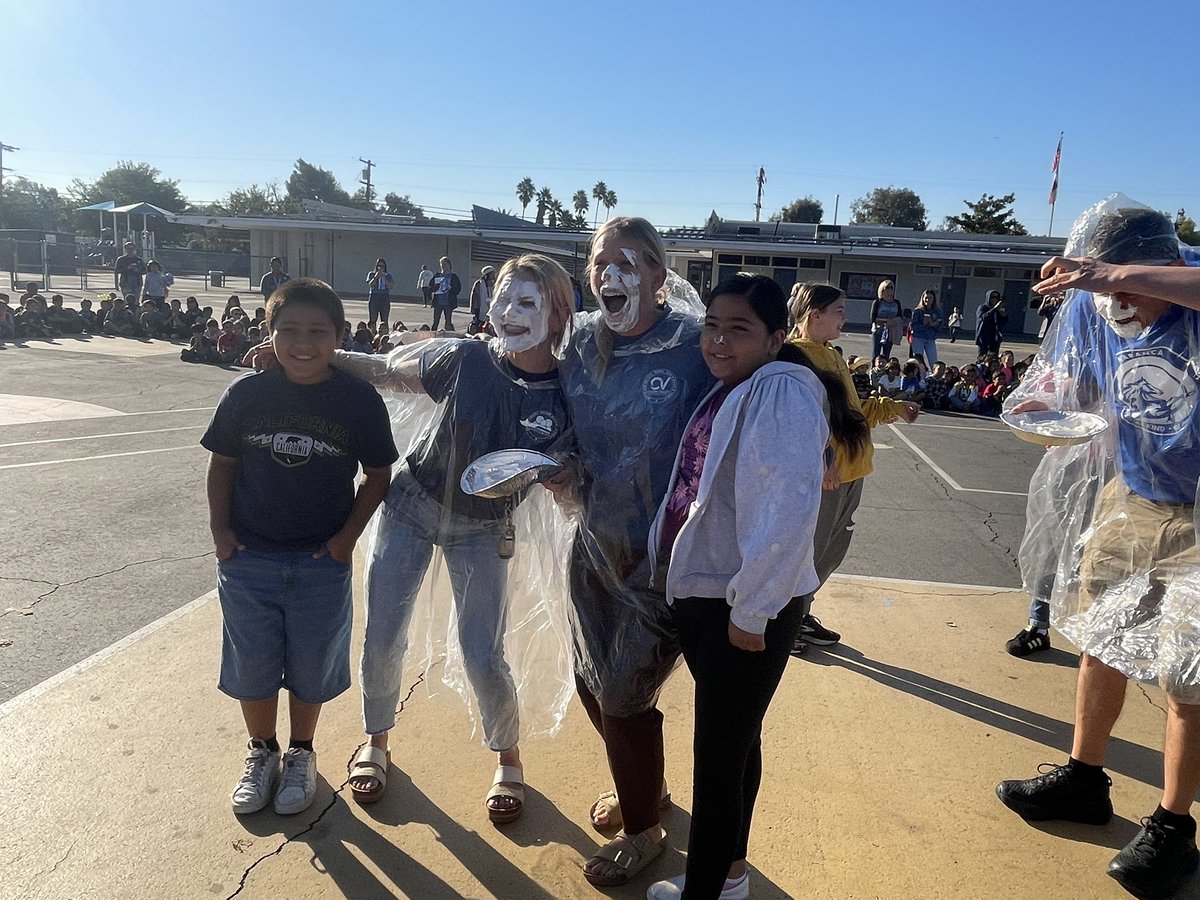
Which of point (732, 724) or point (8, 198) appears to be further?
point (8, 198)

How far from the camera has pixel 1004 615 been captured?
4.12 m

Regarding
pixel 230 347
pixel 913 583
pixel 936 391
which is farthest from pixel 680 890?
pixel 230 347

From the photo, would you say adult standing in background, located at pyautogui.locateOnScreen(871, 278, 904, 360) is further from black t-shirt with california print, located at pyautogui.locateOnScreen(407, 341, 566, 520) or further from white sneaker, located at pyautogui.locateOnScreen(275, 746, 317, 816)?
white sneaker, located at pyautogui.locateOnScreen(275, 746, 317, 816)

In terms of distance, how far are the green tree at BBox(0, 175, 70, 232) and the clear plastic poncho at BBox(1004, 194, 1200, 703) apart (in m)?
62.5

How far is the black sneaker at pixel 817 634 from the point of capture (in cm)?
366

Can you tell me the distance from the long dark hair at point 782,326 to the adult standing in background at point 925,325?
1243 centimetres

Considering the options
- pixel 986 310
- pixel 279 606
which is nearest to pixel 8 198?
pixel 986 310

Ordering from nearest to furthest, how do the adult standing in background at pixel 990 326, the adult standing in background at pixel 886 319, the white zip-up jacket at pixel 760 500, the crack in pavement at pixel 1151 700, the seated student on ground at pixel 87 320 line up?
the white zip-up jacket at pixel 760 500
the crack in pavement at pixel 1151 700
the adult standing in background at pixel 886 319
the adult standing in background at pixel 990 326
the seated student on ground at pixel 87 320

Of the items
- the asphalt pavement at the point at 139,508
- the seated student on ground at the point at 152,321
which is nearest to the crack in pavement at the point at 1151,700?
the asphalt pavement at the point at 139,508

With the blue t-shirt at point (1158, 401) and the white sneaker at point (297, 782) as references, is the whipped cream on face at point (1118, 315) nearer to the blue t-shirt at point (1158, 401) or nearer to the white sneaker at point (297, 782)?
the blue t-shirt at point (1158, 401)

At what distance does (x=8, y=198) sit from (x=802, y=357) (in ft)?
251

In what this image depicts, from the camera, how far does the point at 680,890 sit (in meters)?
2.12

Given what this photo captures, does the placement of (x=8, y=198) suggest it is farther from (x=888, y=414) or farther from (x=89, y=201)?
(x=888, y=414)

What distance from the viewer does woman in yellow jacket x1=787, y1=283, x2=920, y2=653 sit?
10.1 ft
